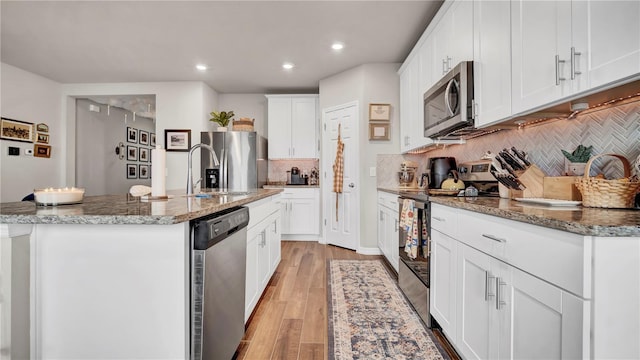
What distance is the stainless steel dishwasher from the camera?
4.09 ft

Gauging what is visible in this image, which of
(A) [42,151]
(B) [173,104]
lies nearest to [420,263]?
(B) [173,104]

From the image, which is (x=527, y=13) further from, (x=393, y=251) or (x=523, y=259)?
(x=393, y=251)

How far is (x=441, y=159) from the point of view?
3.00 meters

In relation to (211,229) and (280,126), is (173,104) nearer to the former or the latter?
(280,126)

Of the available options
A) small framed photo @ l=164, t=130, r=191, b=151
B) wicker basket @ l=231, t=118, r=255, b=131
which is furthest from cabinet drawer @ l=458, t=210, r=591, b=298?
small framed photo @ l=164, t=130, r=191, b=151

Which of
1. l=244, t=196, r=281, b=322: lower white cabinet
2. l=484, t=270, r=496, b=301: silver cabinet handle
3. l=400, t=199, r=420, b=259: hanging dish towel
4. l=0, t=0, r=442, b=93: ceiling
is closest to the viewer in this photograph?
l=484, t=270, r=496, b=301: silver cabinet handle

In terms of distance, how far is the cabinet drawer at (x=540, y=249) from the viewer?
869 millimetres

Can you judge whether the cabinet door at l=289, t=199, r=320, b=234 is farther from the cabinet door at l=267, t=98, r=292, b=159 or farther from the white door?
the cabinet door at l=267, t=98, r=292, b=159

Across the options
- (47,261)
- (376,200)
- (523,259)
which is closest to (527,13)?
(523,259)

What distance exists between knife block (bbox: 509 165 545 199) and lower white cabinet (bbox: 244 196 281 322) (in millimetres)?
1669

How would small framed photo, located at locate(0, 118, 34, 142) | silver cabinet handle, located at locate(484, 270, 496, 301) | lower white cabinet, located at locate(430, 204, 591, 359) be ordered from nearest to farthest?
lower white cabinet, located at locate(430, 204, 591, 359), silver cabinet handle, located at locate(484, 270, 496, 301), small framed photo, located at locate(0, 118, 34, 142)

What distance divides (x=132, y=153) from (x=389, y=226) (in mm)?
6771

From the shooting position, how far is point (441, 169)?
2992mm

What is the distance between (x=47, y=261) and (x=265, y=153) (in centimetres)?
446
